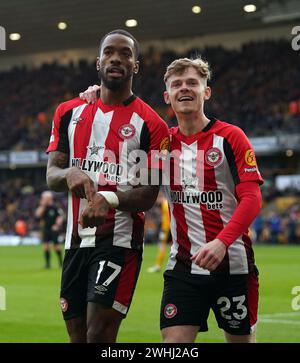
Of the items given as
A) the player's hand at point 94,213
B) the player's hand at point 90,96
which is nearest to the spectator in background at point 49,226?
the player's hand at point 90,96

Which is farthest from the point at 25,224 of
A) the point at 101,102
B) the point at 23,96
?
the point at 101,102

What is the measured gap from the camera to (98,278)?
17.3 feet

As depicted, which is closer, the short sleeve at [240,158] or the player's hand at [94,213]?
the player's hand at [94,213]

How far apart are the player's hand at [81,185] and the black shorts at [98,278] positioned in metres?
0.53

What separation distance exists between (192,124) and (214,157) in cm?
29

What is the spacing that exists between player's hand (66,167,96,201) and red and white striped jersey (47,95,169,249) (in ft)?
1.21

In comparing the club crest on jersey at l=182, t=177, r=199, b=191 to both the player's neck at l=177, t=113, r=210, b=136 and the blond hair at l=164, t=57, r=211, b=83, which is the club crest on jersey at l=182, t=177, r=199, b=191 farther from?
the blond hair at l=164, t=57, r=211, b=83

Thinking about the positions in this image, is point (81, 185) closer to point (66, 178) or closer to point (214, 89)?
point (66, 178)

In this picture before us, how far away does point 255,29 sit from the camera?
141 ft

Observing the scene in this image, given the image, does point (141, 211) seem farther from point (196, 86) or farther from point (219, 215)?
point (196, 86)

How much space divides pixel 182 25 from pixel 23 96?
13646 millimetres

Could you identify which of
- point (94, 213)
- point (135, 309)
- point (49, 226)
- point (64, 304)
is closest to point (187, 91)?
point (94, 213)

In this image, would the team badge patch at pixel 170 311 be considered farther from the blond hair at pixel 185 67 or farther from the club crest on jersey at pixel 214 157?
the blond hair at pixel 185 67

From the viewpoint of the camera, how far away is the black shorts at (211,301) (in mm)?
5359
